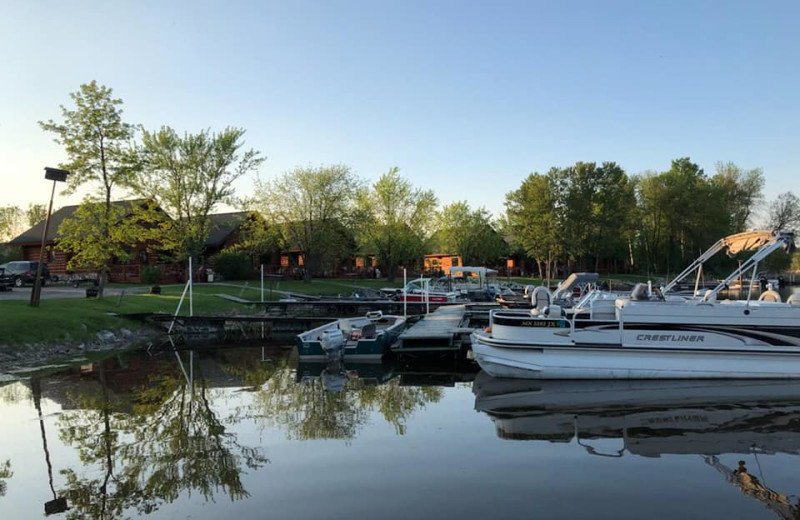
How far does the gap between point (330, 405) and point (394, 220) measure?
44113 millimetres

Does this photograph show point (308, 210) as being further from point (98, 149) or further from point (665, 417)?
point (665, 417)

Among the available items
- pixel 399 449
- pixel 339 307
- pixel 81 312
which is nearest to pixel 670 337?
pixel 399 449

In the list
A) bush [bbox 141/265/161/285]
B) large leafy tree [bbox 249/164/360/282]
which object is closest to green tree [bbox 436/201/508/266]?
large leafy tree [bbox 249/164/360/282]

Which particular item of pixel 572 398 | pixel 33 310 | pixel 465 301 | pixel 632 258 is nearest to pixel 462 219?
pixel 632 258

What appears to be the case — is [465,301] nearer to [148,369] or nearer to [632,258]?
[148,369]

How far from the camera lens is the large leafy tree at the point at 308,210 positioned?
49.2m

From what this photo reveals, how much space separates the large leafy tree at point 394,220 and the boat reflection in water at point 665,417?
132 feet

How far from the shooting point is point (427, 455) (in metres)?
9.13

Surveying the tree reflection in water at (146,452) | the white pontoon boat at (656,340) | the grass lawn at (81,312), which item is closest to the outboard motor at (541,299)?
the white pontoon boat at (656,340)

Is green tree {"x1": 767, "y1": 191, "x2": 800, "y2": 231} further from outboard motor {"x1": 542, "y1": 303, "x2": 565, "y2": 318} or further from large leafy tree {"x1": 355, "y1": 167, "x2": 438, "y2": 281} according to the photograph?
outboard motor {"x1": 542, "y1": 303, "x2": 565, "y2": 318}

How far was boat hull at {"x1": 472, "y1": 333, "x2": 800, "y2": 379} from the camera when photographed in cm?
1402

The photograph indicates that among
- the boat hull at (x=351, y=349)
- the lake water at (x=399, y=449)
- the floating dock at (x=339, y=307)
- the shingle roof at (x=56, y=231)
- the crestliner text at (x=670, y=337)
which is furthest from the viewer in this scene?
the shingle roof at (x=56, y=231)

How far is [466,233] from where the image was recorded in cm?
6694

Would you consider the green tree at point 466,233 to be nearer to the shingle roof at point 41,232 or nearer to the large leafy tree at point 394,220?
the large leafy tree at point 394,220
